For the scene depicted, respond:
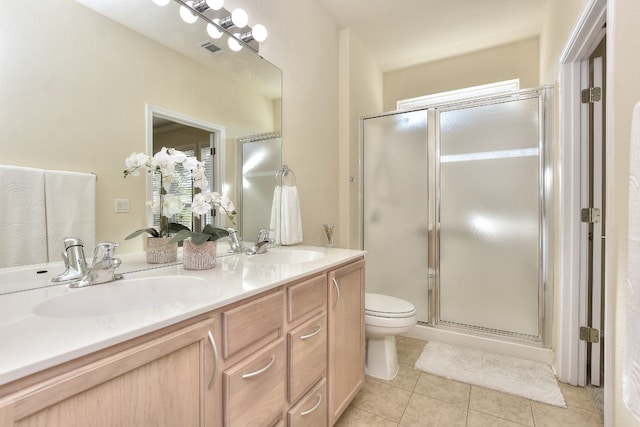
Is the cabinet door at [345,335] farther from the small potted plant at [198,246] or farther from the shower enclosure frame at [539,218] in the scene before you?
the shower enclosure frame at [539,218]

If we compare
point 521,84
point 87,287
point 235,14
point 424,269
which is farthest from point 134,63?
point 521,84

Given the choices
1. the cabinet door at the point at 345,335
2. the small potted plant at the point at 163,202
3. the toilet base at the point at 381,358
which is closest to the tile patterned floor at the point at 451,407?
the toilet base at the point at 381,358

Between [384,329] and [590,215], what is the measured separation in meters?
1.37

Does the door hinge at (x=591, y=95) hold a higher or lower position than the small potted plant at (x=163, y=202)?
higher

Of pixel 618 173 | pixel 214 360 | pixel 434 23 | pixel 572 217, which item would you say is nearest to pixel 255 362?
pixel 214 360

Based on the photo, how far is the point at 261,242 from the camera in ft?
5.82

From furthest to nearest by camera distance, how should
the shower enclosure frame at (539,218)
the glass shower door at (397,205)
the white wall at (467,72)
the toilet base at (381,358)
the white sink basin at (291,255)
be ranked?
the white wall at (467,72) → the glass shower door at (397,205) → the shower enclosure frame at (539,218) → the toilet base at (381,358) → the white sink basin at (291,255)

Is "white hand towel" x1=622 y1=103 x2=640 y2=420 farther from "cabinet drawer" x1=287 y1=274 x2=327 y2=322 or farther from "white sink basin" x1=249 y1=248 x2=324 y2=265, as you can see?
"white sink basin" x1=249 y1=248 x2=324 y2=265

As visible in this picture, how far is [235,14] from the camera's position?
159 cm

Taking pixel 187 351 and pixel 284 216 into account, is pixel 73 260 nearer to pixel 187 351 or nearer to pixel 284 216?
pixel 187 351

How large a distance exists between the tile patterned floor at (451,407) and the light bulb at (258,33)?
2087mm

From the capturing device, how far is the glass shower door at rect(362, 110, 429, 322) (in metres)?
2.63

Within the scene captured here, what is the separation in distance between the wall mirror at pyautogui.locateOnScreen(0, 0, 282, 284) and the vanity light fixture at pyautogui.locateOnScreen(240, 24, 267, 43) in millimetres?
168

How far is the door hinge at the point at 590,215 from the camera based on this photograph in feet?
5.84
